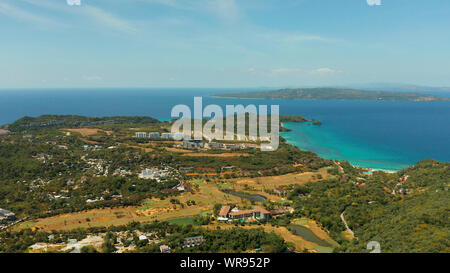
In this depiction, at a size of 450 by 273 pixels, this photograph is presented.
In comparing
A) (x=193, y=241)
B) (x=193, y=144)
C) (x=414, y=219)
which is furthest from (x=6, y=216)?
(x=414, y=219)

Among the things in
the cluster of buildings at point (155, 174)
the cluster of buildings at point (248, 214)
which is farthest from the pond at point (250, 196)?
the cluster of buildings at point (155, 174)

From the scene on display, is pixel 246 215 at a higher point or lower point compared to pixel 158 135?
lower

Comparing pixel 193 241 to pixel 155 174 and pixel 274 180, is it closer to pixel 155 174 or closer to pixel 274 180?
A: pixel 155 174

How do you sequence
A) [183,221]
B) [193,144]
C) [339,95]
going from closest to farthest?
[183,221] < [193,144] < [339,95]

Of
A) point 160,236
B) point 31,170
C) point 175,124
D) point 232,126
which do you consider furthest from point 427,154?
point 31,170

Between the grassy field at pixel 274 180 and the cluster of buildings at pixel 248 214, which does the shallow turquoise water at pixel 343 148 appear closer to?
the grassy field at pixel 274 180

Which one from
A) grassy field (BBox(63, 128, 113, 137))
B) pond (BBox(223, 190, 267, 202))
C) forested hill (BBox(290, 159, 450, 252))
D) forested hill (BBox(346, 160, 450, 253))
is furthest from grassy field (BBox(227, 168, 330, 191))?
grassy field (BBox(63, 128, 113, 137))

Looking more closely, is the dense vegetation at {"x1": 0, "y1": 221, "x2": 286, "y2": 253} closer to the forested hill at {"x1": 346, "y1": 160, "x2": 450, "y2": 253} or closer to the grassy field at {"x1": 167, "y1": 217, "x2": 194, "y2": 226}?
the grassy field at {"x1": 167, "y1": 217, "x2": 194, "y2": 226}

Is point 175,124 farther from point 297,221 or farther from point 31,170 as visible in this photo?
point 297,221
